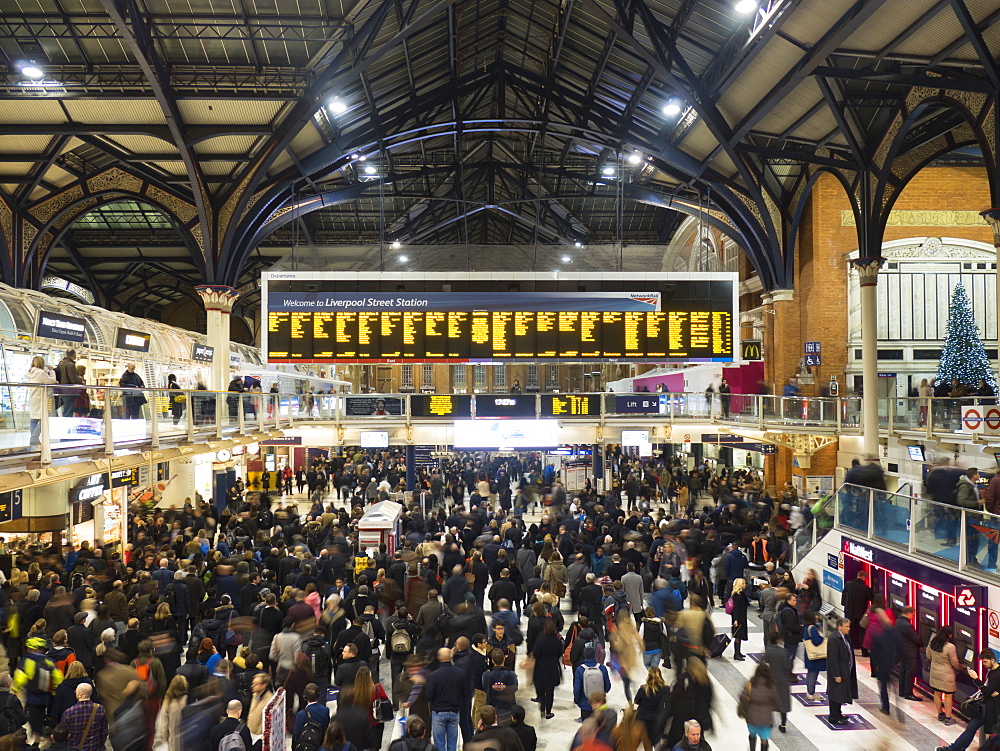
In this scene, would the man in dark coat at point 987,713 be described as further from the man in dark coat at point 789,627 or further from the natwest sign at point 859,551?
the natwest sign at point 859,551

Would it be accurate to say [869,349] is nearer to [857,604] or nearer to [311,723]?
[857,604]

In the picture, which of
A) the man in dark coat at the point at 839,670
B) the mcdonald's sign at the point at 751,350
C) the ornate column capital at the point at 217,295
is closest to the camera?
the man in dark coat at the point at 839,670

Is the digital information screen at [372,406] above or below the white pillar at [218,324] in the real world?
below

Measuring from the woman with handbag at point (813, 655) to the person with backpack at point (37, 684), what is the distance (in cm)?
922

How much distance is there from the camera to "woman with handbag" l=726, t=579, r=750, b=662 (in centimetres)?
1227

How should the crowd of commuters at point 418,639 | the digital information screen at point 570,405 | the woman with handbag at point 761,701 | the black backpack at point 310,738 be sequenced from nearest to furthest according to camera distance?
the black backpack at point 310,738, the crowd of commuters at point 418,639, the woman with handbag at point 761,701, the digital information screen at point 570,405

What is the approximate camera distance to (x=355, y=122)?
2459cm

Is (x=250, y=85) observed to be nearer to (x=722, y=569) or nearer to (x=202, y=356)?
(x=202, y=356)

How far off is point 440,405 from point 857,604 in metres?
13.9

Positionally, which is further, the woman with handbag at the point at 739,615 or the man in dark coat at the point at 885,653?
the woman with handbag at the point at 739,615

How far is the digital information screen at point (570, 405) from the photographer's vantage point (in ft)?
75.1

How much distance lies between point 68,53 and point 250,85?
4.06 meters

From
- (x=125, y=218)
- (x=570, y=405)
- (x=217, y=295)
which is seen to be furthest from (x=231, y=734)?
(x=125, y=218)

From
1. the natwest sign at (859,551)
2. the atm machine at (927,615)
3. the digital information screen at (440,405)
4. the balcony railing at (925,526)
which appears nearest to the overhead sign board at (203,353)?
the digital information screen at (440,405)
